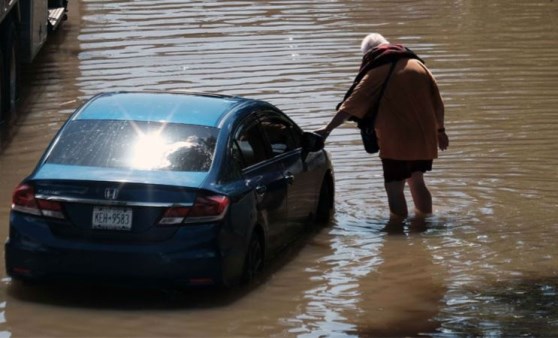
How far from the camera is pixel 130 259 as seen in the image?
9.46 meters

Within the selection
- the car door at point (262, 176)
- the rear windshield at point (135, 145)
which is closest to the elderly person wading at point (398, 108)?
the car door at point (262, 176)

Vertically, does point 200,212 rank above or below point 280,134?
above

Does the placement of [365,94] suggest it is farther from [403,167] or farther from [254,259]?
[254,259]

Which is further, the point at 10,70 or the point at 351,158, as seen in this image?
the point at 10,70

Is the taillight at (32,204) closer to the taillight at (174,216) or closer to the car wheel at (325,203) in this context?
the taillight at (174,216)

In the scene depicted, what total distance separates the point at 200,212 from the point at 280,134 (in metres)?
2.23

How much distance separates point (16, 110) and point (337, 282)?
801 cm

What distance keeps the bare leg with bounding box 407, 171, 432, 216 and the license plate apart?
385cm

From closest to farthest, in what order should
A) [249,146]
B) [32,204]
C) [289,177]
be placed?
[32,204] → [249,146] → [289,177]

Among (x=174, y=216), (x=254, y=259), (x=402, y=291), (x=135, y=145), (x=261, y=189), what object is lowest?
(x=402, y=291)

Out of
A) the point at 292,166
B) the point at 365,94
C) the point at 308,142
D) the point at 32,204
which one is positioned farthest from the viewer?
the point at 365,94

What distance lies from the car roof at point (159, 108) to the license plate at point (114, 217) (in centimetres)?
112

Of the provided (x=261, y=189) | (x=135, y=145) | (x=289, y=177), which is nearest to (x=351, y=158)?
(x=289, y=177)

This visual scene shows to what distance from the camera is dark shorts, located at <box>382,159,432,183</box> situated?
12602 mm
